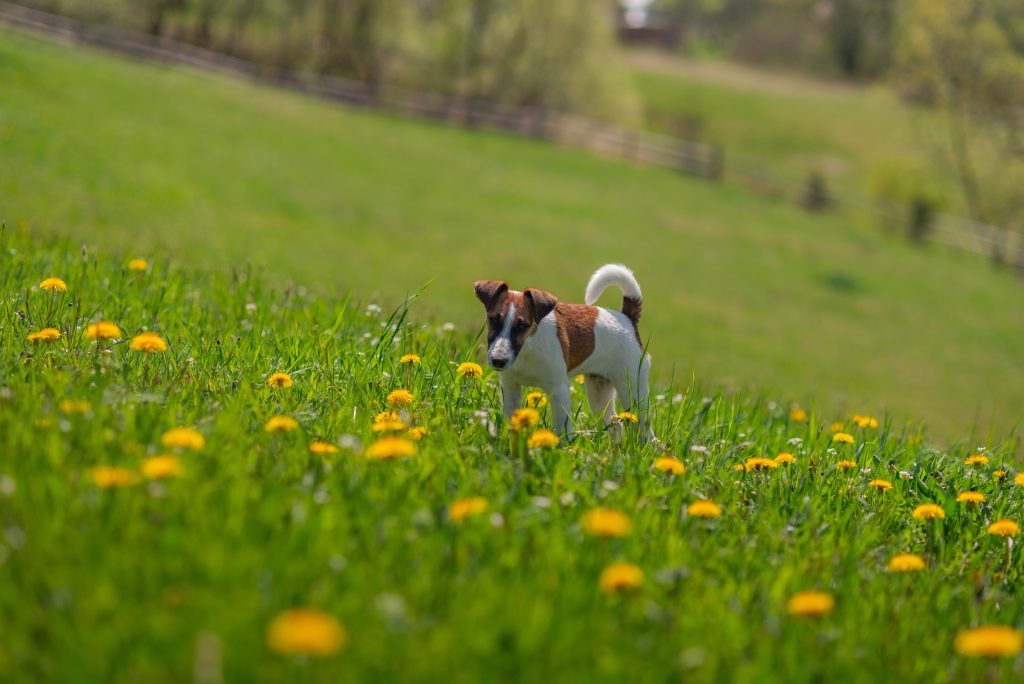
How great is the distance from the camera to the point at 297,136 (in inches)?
1134

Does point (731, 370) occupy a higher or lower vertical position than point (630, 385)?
lower

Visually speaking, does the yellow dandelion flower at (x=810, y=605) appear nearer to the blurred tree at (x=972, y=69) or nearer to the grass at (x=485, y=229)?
the grass at (x=485, y=229)

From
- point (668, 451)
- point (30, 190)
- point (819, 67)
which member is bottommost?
point (30, 190)

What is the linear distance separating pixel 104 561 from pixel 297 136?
27.9 m

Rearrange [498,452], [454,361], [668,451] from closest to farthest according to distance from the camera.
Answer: [498,452] → [668,451] → [454,361]

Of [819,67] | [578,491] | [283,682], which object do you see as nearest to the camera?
[283,682]

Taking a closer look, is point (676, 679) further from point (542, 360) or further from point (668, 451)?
point (542, 360)

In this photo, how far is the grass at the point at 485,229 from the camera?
1572 centimetres

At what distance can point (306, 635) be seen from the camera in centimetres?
182

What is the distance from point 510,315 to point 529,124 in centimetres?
3671

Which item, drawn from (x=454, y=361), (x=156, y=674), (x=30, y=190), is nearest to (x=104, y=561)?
(x=156, y=674)

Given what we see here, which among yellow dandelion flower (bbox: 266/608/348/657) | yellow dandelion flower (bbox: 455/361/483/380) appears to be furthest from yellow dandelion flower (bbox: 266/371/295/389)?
yellow dandelion flower (bbox: 266/608/348/657)

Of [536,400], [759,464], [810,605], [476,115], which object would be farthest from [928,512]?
[476,115]

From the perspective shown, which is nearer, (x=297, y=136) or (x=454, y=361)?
(x=454, y=361)
